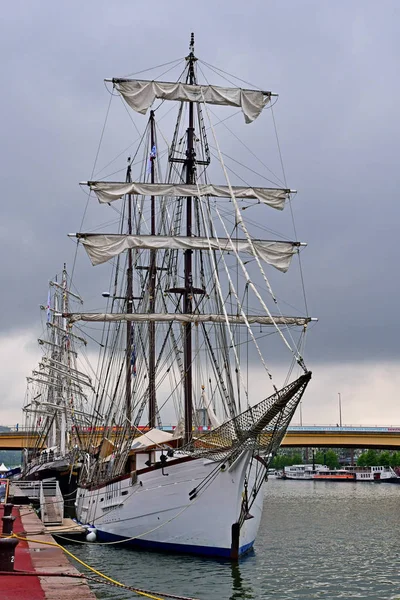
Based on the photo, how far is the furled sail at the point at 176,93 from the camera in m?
39.9

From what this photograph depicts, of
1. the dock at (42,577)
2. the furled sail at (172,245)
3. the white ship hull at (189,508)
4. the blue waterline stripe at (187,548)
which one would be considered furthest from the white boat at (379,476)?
the dock at (42,577)

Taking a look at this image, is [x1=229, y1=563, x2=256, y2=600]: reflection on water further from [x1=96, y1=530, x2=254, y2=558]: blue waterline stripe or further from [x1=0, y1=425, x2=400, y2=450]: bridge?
[x1=0, y1=425, x2=400, y2=450]: bridge

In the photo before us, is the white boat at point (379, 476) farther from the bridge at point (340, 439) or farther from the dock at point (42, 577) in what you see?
the dock at point (42, 577)

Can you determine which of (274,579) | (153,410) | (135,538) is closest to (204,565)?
(274,579)

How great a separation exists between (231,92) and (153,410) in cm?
1853


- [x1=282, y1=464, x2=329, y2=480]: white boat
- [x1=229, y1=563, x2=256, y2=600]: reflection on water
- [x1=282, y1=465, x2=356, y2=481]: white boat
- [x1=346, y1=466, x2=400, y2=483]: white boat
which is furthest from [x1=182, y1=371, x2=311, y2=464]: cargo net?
[x1=282, y1=464, x2=329, y2=480]: white boat

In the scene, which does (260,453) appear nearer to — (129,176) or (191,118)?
(191,118)

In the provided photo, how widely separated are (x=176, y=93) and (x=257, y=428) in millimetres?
20552

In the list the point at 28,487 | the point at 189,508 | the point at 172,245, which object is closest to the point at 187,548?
the point at 189,508

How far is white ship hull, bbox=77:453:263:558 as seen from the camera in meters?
28.7

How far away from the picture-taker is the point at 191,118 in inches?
1575

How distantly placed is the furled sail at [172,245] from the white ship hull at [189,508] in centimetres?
1230

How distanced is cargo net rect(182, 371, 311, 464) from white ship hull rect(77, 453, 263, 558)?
51cm

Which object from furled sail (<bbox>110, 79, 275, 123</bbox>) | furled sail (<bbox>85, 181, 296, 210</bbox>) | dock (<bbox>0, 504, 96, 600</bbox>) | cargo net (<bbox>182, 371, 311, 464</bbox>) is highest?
furled sail (<bbox>110, 79, 275, 123</bbox>)
